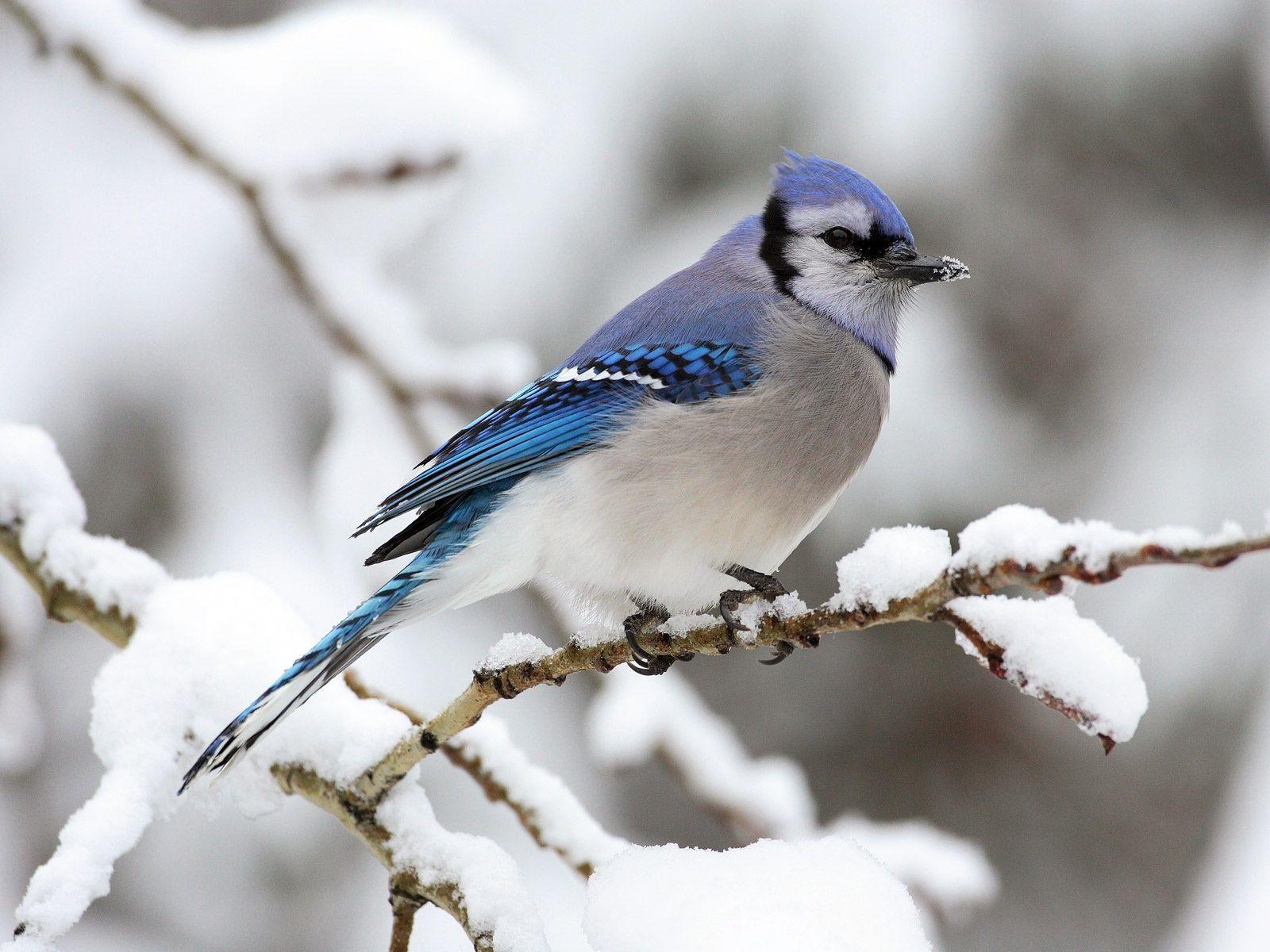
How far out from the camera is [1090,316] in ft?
15.3

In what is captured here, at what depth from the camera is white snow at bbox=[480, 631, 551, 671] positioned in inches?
58.4

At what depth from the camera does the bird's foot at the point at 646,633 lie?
5.34 feet

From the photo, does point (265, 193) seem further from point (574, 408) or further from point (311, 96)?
point (574, 408)

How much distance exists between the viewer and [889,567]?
3.77 ft

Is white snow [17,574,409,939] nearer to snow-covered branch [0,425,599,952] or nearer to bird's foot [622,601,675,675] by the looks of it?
snow-covered branch [0,425,599,952]

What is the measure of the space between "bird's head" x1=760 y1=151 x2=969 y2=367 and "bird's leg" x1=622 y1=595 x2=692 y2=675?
0.69 m

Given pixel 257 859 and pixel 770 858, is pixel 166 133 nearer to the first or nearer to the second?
pixel 770 858

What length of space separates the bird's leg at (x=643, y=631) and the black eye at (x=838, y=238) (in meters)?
0.84

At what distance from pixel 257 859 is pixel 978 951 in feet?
7.90

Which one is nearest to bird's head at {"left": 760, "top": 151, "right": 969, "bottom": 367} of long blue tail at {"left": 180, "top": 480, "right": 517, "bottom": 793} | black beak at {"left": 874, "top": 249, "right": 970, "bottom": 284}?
black beak at {"left": 874, "top": 249, "right": 970, "bottom": 284}

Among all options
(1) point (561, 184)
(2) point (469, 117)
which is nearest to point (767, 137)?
(1) point (561, 184)

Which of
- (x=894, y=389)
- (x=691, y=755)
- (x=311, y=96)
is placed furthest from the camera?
(x=894, y=389)

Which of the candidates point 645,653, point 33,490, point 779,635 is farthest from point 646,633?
point 33,490

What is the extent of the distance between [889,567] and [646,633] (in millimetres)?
585
